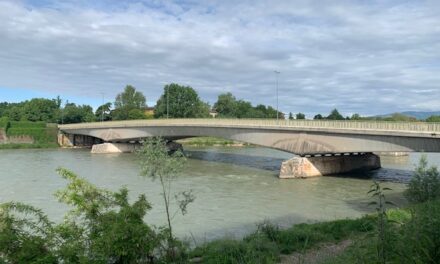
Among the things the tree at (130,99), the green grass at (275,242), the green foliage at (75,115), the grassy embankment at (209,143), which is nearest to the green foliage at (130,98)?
the tree at (130,99)

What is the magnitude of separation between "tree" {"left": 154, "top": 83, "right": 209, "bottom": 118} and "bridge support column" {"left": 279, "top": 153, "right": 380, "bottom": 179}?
87.7m

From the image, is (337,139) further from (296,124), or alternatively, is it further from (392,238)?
(392,238)

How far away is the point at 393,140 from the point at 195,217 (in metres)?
21.5

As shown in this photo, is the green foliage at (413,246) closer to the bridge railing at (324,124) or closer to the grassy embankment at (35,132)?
the bridge railing at (324,124)

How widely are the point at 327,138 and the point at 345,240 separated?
90.5ft

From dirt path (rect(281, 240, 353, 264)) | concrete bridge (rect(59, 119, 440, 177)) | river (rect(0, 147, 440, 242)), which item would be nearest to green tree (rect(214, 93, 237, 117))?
concrete bridge (rect(59, 119, 440, 177))

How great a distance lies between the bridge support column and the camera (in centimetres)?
4338

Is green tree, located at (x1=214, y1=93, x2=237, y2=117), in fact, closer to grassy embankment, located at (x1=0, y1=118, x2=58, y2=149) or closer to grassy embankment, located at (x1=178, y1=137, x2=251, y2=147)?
grassy embankment, located at (x1=178, y1=137, x2=251, y2=147)

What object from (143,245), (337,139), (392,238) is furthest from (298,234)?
(337,139)

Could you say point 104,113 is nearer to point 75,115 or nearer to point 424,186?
point 75,115

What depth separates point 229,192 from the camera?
33.9 metres

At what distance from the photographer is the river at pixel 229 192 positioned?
77.5 ft

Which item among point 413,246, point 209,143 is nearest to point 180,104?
point 209,143

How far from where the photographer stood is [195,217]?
78.8ft
